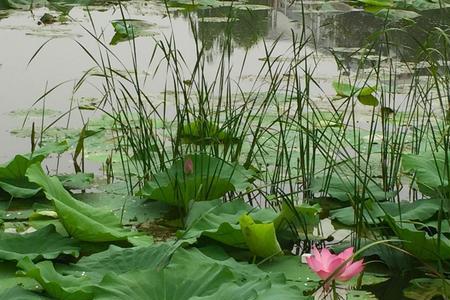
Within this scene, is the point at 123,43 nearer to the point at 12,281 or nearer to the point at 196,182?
the point at 196,182

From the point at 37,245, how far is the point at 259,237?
1.40 ft

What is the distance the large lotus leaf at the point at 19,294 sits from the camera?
4.97ft

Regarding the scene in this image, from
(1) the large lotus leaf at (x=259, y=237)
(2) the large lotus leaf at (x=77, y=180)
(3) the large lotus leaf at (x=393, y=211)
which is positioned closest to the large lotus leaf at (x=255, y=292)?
(1) the large lotus leaf at (x=259, y=237)

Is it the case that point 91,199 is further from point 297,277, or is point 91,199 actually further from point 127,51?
point 127,51

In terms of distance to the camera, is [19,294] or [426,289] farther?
[426,289]

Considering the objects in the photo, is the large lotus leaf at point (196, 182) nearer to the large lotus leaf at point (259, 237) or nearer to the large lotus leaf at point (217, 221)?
the large lotus leaf at point (217, 221)

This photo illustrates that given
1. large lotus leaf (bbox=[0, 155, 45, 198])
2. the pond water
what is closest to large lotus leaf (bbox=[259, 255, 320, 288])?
large lotus leaf (bbox=[0, 155, 45, 198])

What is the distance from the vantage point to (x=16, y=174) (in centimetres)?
219

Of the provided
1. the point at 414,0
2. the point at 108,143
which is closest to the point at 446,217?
the point at 108,143

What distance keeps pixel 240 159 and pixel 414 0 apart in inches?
171

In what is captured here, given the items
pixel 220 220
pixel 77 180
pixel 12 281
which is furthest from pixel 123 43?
pixel 12 281

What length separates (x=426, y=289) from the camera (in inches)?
67.8

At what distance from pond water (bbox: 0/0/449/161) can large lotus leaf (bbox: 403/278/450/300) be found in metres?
0.90

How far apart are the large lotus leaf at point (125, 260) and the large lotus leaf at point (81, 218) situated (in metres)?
0.12
